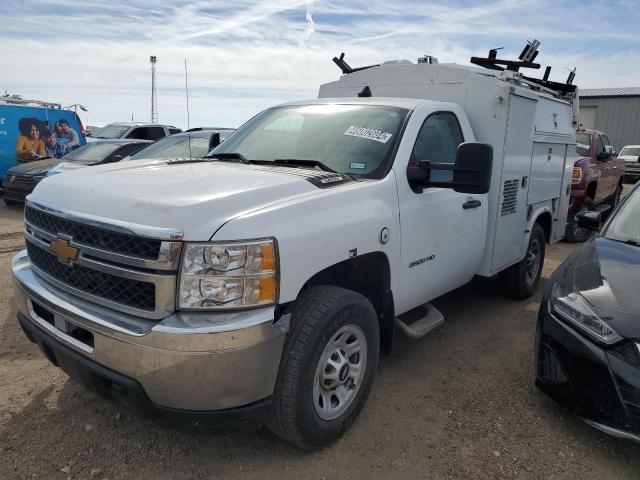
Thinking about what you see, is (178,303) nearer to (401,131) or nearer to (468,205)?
(401,131)

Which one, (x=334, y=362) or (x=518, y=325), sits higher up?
(x=334, y=362)

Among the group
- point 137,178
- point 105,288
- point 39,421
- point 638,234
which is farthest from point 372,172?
point 39,421

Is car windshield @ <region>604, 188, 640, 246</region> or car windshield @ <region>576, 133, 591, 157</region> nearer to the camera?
car windshield @ <region>604, 188, 640, 246</region>

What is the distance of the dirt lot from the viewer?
262 cm

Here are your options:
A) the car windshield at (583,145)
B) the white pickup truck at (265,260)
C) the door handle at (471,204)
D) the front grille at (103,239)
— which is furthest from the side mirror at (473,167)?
the car windshield at (583,145)

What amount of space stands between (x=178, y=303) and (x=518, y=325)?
358 centimetres

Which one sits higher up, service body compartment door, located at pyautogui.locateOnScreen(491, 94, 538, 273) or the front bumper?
service body compartment door, located at pyautogui.locateOnScreen(491, 94, 538, 273)

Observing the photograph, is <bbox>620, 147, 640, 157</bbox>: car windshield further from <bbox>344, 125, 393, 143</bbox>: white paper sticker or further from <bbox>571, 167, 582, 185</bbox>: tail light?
<bbox>344, 125, 393, 143</bbox>: white paper sticker

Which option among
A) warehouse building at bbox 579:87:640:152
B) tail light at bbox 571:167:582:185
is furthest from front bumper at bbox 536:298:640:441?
warehouse building at bbox 579:87:640:152

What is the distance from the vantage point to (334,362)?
2.71 metres

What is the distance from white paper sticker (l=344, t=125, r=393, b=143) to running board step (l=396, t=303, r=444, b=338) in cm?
120

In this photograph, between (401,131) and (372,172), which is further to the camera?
(401,131)

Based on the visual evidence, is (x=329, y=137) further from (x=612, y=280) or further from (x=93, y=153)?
(x=93, y=153)

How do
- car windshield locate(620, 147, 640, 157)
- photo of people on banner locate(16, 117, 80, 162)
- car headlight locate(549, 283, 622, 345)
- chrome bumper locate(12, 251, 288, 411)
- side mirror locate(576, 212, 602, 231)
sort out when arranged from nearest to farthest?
chrome bumper locate(12, 251, 288, 411)
car headlight locate(549, 283, 622, 345)
side mirror locate(576, 212, 602, 231)
photo of people on banner locate(16, 117, 80, 162)
car windshield locate(620, 147, 640, 157)
